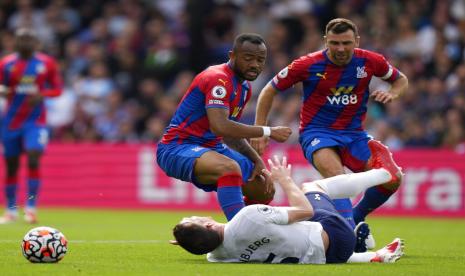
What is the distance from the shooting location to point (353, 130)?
1136 cm

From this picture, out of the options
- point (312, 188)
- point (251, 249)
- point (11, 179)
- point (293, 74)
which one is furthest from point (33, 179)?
point (251, 249)

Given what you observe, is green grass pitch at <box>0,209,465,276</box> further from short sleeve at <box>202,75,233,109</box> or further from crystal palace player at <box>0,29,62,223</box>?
short sleeve at <box>202,75,233,109</box>

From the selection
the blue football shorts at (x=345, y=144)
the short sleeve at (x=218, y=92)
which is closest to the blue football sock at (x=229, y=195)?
the short sleeve at (x=218, y=92)

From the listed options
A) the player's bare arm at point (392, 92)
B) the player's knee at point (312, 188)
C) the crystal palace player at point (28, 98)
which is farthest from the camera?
the crystal palace player at point (28, 98)

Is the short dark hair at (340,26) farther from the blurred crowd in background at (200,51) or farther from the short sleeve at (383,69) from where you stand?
the blurred crowd in background at (200,51)

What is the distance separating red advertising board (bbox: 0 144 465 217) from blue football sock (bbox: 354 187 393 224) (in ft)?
24.6

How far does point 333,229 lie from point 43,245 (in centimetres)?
251

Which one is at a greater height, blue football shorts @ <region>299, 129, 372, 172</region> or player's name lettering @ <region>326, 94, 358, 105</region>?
player's name lettering @ <region>326, 94, 358, 105</region>

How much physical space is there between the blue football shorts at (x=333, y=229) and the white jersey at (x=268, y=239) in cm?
10

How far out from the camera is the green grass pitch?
852cm

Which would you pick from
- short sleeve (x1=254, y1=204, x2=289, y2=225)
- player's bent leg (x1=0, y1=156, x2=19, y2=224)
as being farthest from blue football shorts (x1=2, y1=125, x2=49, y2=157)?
short sleeve (x1=254, y1=204, x2=289, y2=225)

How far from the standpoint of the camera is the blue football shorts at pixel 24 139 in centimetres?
1581

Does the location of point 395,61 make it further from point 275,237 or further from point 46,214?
point 275,237

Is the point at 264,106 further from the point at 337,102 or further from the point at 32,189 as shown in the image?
the point at 32,189
